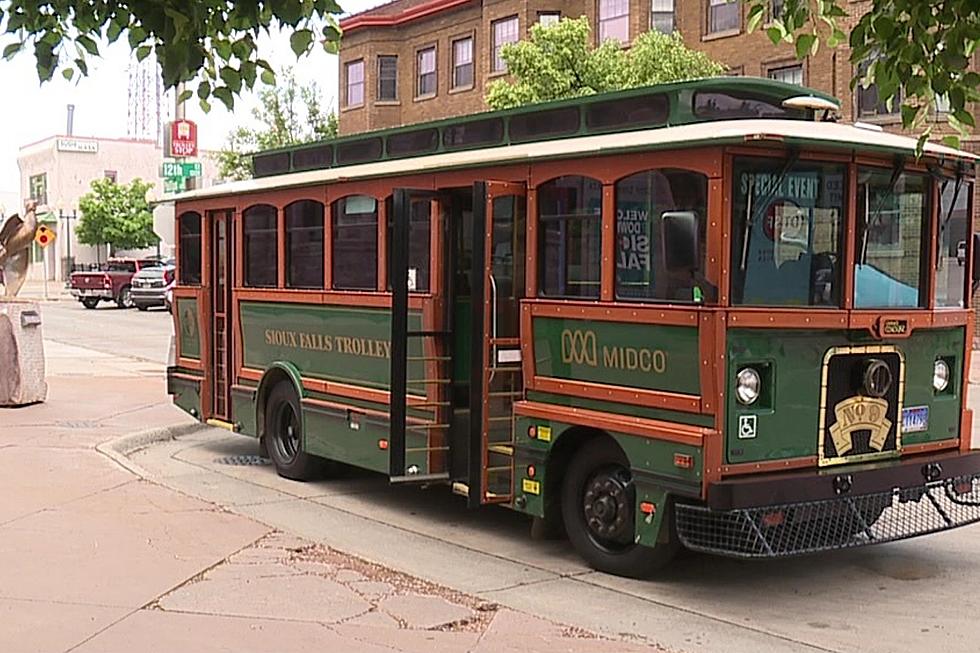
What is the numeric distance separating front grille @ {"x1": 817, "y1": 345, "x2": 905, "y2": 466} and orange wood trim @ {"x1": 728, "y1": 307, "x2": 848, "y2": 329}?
198 millimetres

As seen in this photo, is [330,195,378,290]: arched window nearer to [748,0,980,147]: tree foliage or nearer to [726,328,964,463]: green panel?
[726,328,964,463]: green panel

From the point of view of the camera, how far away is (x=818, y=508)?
6.71 metres

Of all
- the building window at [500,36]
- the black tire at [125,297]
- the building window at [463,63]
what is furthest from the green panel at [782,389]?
the black tire at [125,297]

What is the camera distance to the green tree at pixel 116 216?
5978 centimetres

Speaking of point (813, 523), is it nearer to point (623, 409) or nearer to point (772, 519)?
point (772, 519)

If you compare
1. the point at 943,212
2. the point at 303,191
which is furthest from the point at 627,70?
the point at 943,212

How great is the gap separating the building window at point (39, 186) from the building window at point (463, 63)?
4216 centimetres

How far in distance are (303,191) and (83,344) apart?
1688 cm

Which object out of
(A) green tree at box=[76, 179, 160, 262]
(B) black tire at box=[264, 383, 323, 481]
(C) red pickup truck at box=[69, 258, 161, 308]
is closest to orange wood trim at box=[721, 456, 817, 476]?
→ (B) black tire at box=[264, 383, 323, 481]

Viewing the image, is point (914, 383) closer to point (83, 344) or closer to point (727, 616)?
point (727, 616)

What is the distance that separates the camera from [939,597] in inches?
273

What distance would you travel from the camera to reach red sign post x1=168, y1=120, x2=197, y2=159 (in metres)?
20.1

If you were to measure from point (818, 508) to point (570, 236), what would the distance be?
2262 millimetres

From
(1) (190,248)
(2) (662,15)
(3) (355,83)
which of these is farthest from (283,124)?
(1) (190,248)
